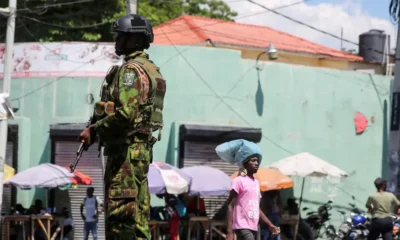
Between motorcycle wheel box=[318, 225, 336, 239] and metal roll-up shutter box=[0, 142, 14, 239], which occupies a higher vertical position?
metal roll-up shutter box=[0, 142, 14, 239]

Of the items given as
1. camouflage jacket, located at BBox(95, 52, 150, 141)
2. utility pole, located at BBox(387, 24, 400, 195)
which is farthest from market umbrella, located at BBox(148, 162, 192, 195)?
camouflage jacket, located at BBox(95, 52, 150, 141)

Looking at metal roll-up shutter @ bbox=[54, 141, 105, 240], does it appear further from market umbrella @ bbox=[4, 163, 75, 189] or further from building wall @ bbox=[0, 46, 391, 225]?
market umbrella @ bbox=[4, 163, 75, 189]

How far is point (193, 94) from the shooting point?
2498cm

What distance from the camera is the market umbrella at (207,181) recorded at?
855 inches

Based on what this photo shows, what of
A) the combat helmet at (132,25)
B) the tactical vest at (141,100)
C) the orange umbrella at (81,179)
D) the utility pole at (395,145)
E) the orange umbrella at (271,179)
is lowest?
the orange umbrella at (81,179)

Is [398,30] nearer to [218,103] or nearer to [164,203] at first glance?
[218,103]

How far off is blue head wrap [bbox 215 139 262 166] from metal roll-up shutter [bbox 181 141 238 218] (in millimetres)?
13422

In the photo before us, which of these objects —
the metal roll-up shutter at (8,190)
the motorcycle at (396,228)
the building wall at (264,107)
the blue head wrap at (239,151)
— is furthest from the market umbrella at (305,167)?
the blue head wrap at (239,151)

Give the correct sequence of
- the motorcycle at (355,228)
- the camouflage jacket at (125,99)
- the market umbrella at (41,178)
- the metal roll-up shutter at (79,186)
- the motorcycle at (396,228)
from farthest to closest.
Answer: the metal roll-up shutter at (79,186) < the motorcycle at (355,228) < the market umbrella at (41,178) < the motorcycle at (396,228) < the camouflage jacket at (125,99)

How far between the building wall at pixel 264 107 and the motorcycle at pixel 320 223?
1.05 metres

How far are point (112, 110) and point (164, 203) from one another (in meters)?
17.6

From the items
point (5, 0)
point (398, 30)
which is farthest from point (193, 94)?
point (5, 0)

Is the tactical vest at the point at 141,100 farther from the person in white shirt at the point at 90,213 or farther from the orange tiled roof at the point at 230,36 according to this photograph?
the orange tiled roof at the point at 230,36

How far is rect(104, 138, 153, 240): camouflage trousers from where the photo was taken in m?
7.21
